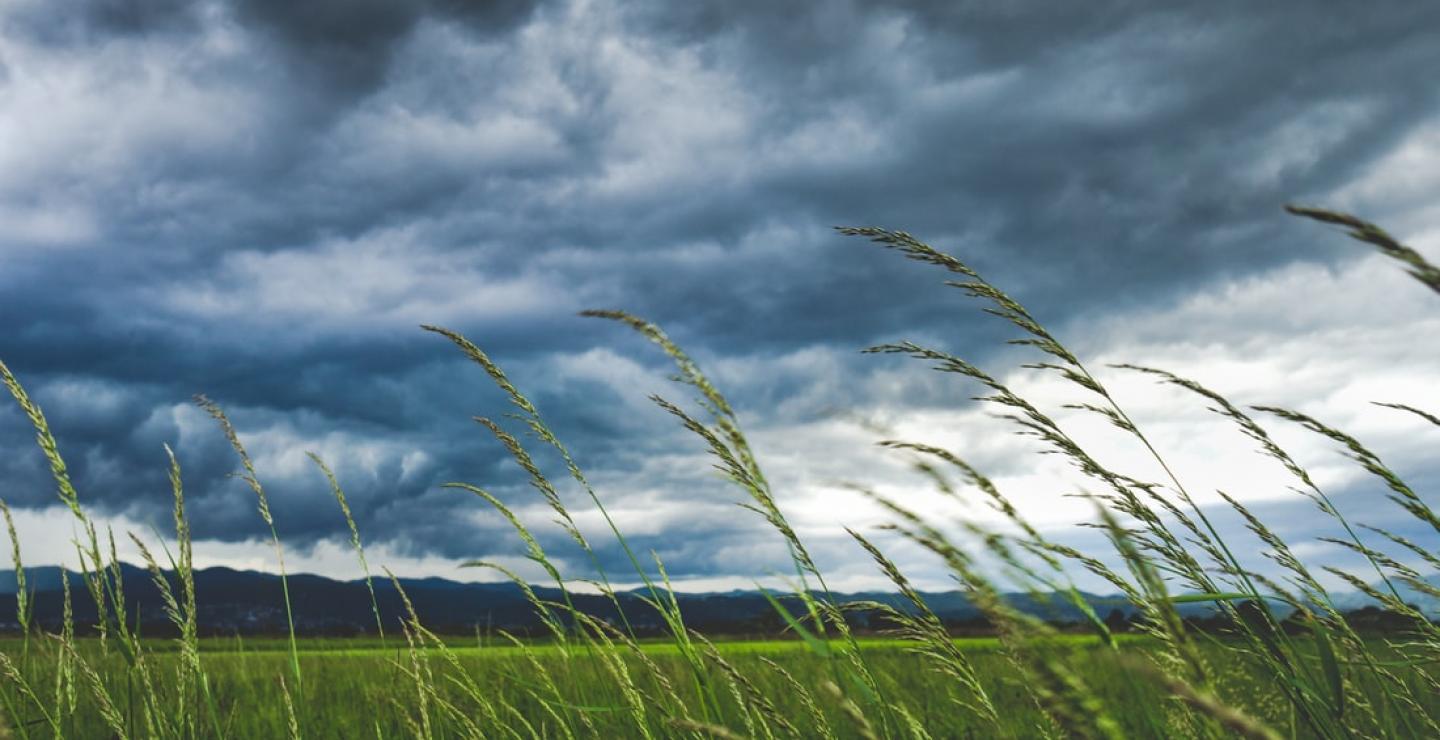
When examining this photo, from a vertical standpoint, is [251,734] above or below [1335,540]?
below

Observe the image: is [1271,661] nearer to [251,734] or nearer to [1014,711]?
[1014,711]

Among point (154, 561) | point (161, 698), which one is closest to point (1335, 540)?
point (154, 561)

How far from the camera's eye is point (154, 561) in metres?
2.96

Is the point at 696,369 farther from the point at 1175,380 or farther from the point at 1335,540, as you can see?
the point at 1335,540

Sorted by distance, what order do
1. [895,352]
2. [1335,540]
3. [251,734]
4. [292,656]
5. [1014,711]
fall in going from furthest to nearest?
[1014,711], [251,734], [292,656], [1335,540], [895,352]

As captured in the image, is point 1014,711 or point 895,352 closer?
point 895,352

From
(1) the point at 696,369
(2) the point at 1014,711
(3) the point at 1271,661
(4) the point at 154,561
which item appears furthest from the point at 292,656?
(2) the point at 1014,711

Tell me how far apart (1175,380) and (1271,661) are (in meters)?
0.85

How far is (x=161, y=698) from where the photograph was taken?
3.59 meters

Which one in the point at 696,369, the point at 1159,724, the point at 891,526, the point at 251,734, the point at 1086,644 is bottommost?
the point at 251,734

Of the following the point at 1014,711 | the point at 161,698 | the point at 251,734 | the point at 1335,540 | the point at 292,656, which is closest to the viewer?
the point at 1335,540

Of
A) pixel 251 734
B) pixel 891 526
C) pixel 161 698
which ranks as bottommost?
pixel 251 734

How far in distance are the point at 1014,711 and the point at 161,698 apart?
14.9 feet

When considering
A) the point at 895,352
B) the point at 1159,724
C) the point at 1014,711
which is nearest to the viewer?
the point at 1159,724
